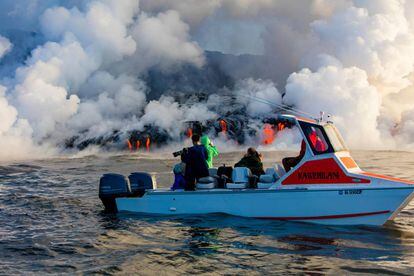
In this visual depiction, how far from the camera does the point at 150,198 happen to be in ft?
49.5

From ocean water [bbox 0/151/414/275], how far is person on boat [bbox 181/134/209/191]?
1.09 metres

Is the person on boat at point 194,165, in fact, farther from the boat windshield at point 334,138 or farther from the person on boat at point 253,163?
the boat windshield at point 334,138

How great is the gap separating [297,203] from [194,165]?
333 centimetres

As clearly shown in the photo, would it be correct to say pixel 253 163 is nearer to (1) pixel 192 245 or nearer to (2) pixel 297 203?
(2) pixel 297 203

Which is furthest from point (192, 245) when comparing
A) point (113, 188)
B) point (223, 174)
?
point (113, 188)

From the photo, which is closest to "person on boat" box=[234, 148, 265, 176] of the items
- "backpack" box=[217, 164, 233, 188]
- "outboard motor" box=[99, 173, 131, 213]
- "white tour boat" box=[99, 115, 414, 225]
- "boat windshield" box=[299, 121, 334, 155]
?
"backpack" box=[217, 164, 233, 188]

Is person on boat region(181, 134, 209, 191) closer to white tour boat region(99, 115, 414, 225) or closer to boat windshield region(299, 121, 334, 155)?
white tour boat region(99, 115, 414, 225)

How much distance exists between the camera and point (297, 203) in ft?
42.9

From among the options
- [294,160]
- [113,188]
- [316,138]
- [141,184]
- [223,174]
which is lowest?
[113,188]

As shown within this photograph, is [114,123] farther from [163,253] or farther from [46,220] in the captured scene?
[163,253]

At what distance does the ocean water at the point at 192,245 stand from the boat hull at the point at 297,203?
9.4 inches

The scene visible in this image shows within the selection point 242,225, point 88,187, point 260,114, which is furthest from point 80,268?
point 260,114

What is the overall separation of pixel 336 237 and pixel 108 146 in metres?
52.2

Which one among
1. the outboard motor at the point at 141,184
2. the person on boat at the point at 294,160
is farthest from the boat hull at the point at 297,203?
the person on boat at the point at 294,160
